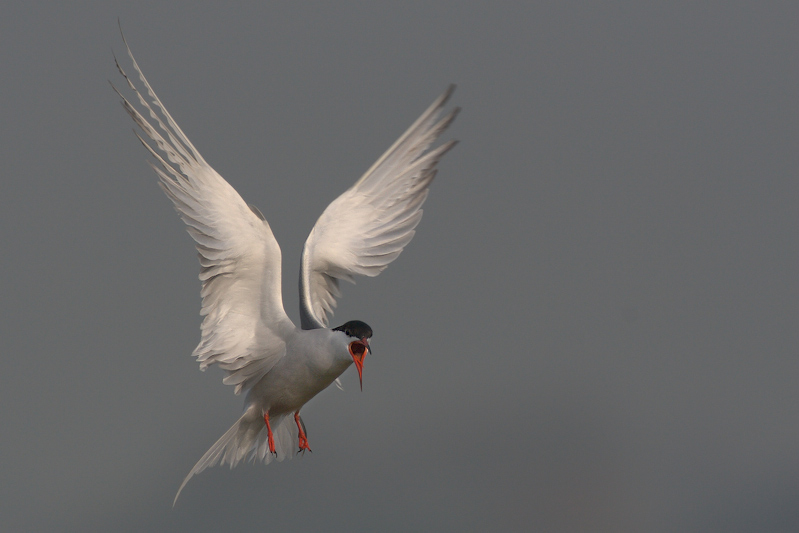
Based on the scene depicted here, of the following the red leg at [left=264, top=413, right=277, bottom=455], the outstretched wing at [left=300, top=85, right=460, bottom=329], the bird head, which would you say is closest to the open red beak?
the bird head

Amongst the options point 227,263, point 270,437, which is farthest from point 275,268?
point 270,437

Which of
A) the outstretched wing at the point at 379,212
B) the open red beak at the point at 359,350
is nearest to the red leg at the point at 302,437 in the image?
the outstretched wing at the point at 379,212

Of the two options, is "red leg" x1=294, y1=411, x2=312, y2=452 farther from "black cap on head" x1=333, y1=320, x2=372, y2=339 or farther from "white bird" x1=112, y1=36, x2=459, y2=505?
"black cap on head" x1=333, y1=320, x2=372, y2=339

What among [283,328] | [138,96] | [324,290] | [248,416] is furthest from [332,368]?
[138,96]

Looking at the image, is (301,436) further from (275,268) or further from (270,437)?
(275,268)

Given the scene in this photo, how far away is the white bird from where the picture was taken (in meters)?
8.59

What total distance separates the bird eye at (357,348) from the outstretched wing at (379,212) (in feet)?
5.29

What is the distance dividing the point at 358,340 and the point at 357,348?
75 mm

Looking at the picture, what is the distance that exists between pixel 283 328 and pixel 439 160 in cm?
237

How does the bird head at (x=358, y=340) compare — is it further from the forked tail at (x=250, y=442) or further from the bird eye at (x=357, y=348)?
the forked tail at (x=250, y=442)

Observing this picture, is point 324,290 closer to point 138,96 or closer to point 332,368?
point 332,368

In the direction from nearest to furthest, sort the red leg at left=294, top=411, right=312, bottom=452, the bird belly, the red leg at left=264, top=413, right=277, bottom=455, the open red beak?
the open red beak → the bird belly → the red leg at left=264, top=413, right=277, bottom=455 → the red leg at left=294, top=411, right=312, bottom=452

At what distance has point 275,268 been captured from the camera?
910cm

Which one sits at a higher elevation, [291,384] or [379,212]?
[379,212]
